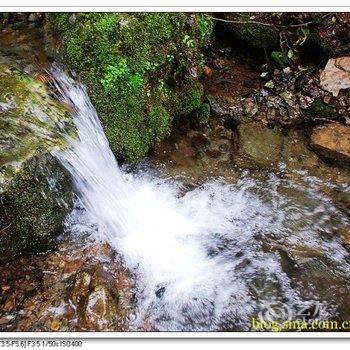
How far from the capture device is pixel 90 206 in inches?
162

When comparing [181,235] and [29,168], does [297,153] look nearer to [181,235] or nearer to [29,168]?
[181,235]

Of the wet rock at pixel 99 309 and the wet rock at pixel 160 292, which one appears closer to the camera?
the wet rock at pixel 99 309

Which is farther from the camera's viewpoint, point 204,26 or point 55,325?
point 204,26

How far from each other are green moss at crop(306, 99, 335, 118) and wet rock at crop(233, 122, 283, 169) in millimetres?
517

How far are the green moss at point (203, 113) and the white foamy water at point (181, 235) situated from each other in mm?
968

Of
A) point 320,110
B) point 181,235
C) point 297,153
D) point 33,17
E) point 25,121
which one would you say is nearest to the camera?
point 25,121

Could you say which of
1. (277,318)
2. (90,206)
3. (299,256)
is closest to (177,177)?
(90,206)

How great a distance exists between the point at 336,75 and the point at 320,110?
527 mm

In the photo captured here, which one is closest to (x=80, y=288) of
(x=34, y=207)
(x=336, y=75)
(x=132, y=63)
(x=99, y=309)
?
(x=99, y=309)

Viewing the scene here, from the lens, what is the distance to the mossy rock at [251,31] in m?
5.02

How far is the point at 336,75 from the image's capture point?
500 centimetres

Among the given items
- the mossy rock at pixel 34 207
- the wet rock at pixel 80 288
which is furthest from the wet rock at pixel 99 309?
the mossy rock at pixel 34 207

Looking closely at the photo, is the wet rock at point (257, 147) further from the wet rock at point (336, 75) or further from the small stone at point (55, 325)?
the small stone at point (55, 325)

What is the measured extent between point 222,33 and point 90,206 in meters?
3.15
